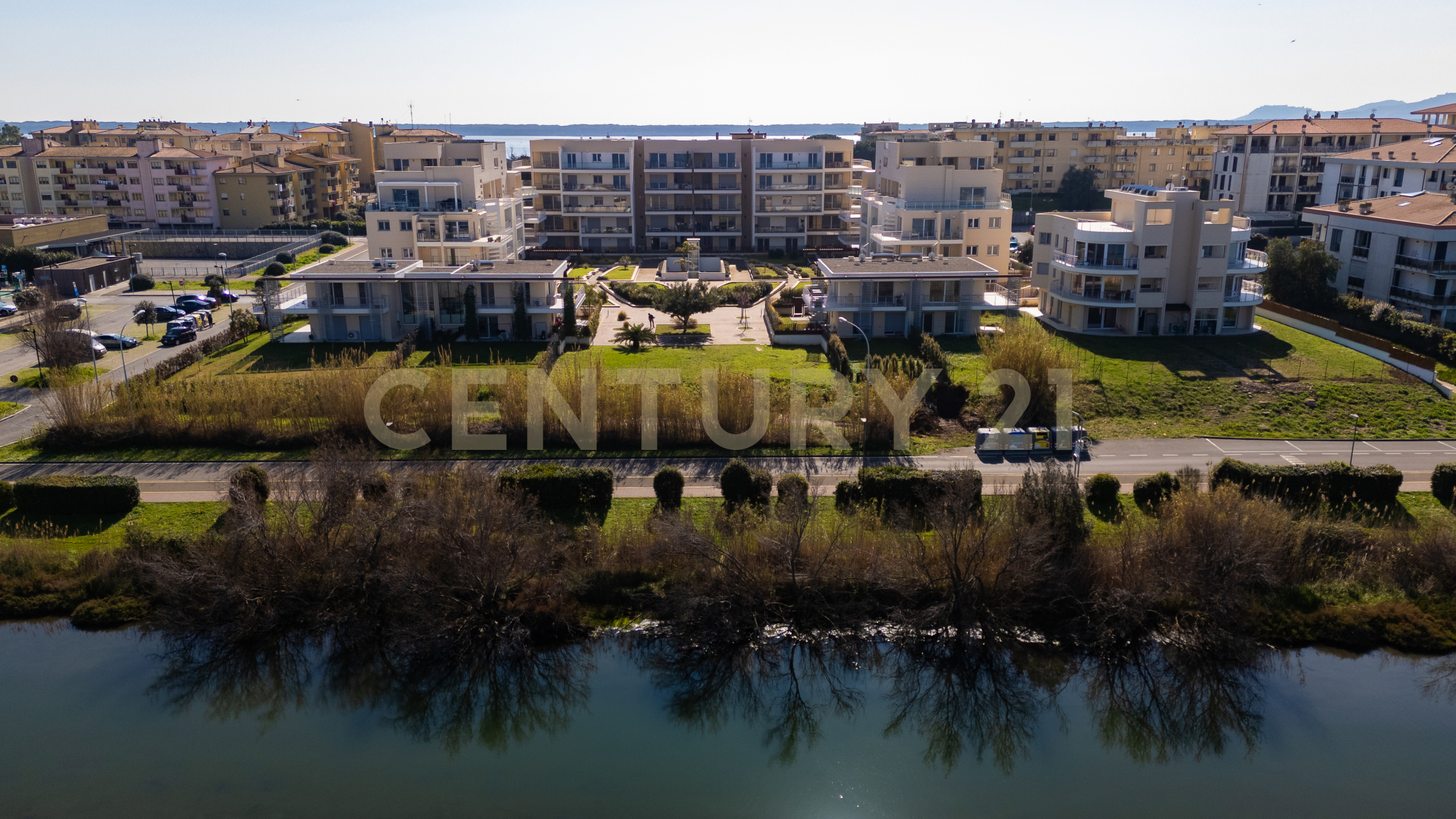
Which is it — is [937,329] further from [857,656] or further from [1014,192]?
[1014,192]

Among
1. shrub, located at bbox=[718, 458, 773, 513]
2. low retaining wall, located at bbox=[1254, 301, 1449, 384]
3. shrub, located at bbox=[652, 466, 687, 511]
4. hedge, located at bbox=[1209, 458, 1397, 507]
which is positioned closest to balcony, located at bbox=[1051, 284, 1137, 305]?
low retaining wall, located at bbox=[1254, 301, 1449, 384]

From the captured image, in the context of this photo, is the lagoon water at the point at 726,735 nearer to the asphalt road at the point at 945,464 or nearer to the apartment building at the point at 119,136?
the asphalt road at the point at 945,464

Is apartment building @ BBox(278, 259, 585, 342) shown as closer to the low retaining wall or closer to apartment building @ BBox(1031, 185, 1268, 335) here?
apartment building @ BBox(1031, 185, 1268, 335)

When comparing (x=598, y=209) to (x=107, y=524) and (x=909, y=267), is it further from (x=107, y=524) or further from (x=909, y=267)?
(x=107, y=524)

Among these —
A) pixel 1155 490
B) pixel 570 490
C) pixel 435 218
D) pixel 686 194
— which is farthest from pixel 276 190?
pixel 1155 490

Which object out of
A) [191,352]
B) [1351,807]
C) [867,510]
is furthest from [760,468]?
[191,352]
